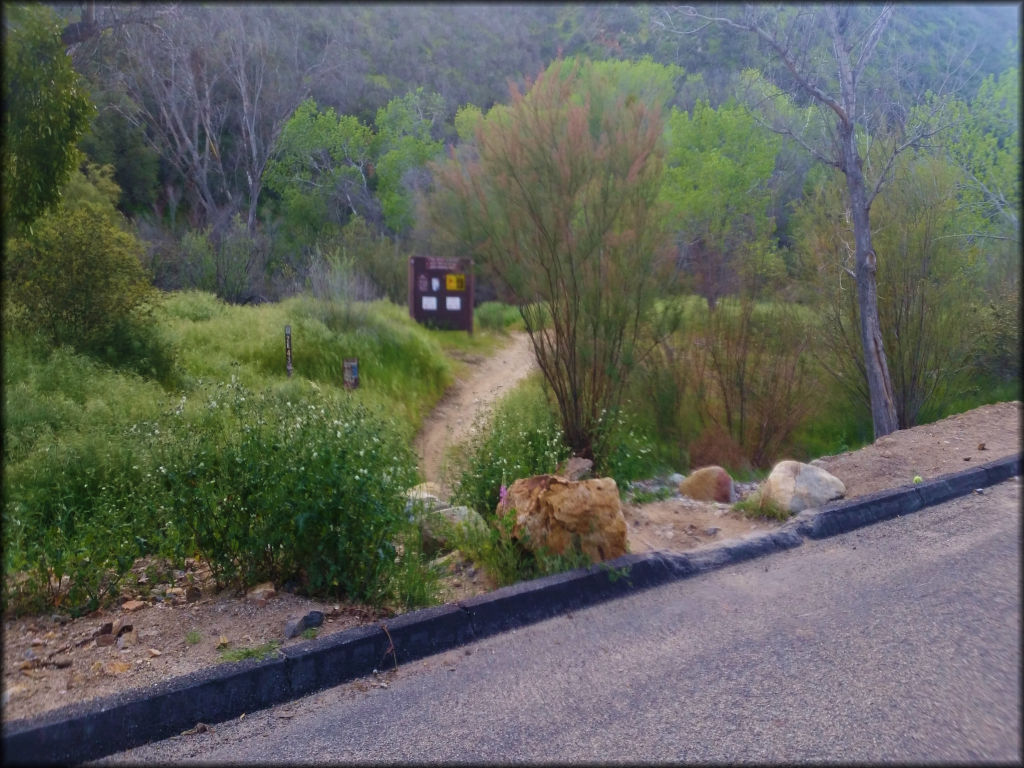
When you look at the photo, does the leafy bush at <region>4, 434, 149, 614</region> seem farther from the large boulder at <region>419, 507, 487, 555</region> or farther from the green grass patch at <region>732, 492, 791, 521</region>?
the green grass patch at <region>732, 492, 791, 521</region>

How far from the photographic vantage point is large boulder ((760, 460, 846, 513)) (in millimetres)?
7152

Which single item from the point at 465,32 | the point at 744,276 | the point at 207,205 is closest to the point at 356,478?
the point at 465,32

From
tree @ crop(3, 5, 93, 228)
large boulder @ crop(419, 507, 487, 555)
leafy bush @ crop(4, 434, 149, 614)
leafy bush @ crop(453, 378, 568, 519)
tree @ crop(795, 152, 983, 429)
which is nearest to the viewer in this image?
leafy bush @ crop(4, 434, 149, 614)

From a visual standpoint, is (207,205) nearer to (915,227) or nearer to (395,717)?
(395,717)

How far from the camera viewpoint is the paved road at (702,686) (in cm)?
339

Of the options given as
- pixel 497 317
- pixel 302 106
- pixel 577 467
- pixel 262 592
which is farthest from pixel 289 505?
pixel 497 317

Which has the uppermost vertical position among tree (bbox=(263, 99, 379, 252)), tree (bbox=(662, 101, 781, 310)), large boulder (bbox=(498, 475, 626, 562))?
tree (bbox=(662, 101, 781, 310))

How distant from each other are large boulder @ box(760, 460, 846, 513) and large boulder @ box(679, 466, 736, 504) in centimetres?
155

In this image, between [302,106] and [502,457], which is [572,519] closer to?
[502,457]

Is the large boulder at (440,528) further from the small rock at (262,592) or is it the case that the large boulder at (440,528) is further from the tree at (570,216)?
the tree at (570,216)

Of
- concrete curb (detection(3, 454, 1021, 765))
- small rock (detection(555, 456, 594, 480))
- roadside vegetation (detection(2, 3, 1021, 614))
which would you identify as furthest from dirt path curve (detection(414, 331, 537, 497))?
concrete curb (detection(3, 454, 1021, 765))

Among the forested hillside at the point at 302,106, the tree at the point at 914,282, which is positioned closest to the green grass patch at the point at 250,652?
the forested hillside at the point at 302,106

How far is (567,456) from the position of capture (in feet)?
27.5

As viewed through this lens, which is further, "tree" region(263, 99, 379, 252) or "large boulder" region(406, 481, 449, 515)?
"tree" region(263, 99, 379, 252)
